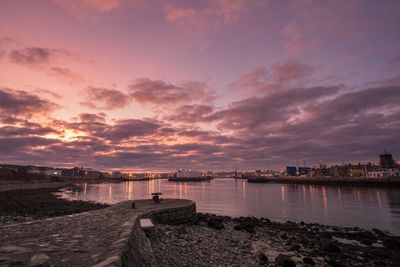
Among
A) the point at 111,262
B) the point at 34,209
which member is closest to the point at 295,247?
the point at 111,262

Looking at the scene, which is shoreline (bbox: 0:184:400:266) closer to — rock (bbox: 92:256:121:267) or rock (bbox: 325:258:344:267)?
rock (bbox: 325:258:344:267)

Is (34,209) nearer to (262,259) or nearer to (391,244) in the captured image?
(262,259)

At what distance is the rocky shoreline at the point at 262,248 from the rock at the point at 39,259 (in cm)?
659

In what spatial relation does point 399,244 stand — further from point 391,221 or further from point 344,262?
point 391,221

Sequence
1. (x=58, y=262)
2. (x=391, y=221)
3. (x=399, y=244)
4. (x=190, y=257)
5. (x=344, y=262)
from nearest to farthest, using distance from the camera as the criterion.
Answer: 1. (x=58, y=262)
2. (x=190, y=257)
3. (x=344, y=262)
4. (x=399, y=244)
5. (x=391, y=221)

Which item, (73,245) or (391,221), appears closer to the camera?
(73,245)

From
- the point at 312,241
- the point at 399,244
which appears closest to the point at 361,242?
the point at 399,244

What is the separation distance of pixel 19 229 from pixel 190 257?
7960 mm

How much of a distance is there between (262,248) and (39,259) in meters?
16.3

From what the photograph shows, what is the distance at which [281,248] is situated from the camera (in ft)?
62.4

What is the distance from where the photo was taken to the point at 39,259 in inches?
224

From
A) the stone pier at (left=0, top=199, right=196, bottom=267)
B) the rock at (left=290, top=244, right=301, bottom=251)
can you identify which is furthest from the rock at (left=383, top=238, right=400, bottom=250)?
the stone pier at (left=0, top=199, right=196, bottom=267)

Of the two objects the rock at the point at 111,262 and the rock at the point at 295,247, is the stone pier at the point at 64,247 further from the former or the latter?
the rock at the point at 295,247

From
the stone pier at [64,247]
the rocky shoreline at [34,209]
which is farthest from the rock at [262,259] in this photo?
the rocky shoreline at [34,209]
